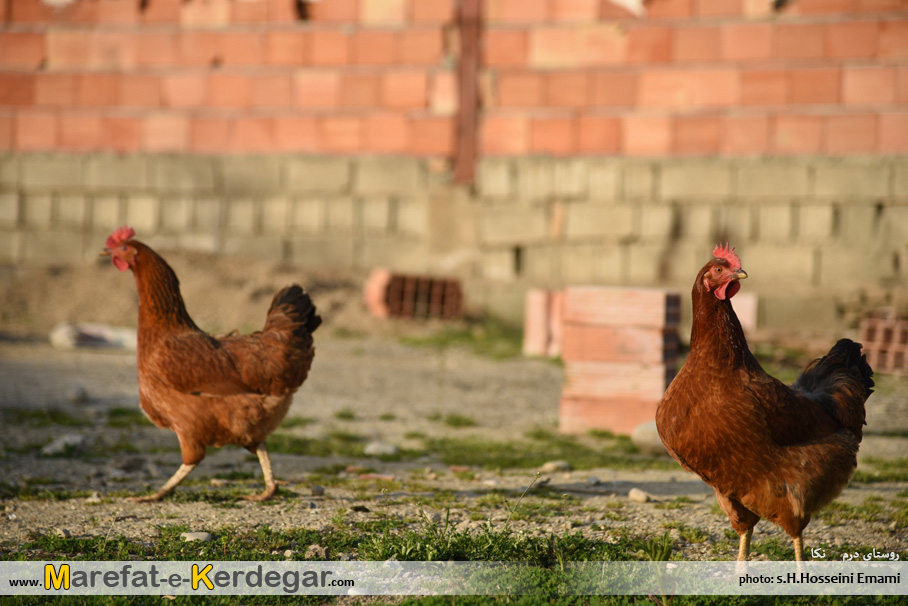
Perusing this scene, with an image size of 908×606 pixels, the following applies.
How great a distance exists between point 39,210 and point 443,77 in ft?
23.3

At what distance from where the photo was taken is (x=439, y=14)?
12.9m

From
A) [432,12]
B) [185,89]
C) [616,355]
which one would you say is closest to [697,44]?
[432,12]

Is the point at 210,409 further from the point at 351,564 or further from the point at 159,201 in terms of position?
the point at 159,201

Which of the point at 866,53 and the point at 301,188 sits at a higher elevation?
the point at 866,53

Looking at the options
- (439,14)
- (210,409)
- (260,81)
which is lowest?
(210,409)

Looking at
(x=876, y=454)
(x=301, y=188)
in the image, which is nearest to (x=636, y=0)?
(x=301, y=188)

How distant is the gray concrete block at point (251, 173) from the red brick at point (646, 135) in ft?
18.0

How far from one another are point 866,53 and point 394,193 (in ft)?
23.5

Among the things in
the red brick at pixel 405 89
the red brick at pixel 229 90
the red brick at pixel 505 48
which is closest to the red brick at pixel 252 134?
the red brick at pixel 229 90

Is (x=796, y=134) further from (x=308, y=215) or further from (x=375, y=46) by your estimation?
(x=308, y=215)

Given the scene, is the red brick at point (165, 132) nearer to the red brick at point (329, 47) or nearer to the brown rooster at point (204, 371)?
the red brick at point (329, 47)

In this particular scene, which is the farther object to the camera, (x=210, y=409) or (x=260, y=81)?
(x=260, y=81)

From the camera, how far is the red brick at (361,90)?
1305cm

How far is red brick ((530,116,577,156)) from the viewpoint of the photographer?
1256 cm
